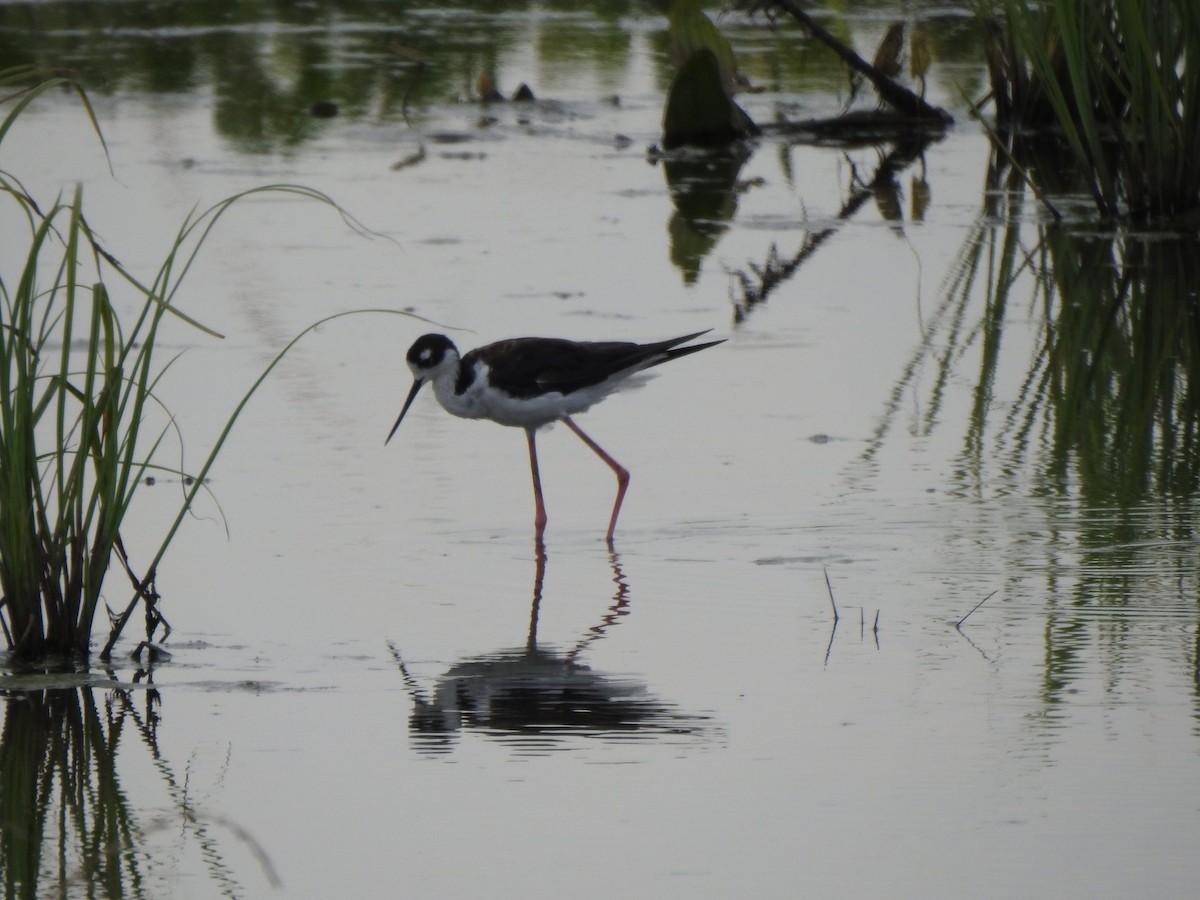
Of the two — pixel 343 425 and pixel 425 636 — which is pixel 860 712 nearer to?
pixel 425 636

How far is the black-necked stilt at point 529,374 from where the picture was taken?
21.9 ft

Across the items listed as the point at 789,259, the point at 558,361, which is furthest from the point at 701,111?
the point at 558,361

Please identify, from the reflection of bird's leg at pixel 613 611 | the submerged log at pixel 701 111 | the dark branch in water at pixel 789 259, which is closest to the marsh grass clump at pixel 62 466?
the reflection of bird's leg at pixel 613 611

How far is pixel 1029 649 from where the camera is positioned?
4.89 metres

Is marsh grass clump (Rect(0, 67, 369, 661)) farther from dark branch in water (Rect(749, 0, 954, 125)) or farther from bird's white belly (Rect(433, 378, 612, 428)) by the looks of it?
dark branch in water (Rect(749, 0, 954, 125))

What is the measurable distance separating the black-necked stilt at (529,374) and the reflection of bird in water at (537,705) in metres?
1.69

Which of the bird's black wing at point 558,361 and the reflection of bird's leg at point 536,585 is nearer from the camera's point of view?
the reflection of bird's leg at point 536,585

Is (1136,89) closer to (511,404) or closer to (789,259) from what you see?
(789,259)

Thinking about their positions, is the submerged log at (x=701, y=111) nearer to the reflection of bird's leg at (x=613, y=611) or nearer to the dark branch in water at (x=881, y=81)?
the dark branch in water at (x=881, y=81)

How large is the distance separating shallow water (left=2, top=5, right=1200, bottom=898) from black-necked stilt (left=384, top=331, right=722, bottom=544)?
15cm

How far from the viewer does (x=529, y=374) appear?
6660 mm

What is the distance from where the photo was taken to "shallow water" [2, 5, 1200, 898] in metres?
3.84

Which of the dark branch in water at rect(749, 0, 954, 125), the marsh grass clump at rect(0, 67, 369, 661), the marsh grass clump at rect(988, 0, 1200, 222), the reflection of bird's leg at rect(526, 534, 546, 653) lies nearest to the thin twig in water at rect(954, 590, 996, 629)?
the reflection of bird's leg at rect(526, 534, 546, 653)

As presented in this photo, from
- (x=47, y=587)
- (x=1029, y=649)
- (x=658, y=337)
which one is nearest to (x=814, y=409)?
(x=658, y=337)
